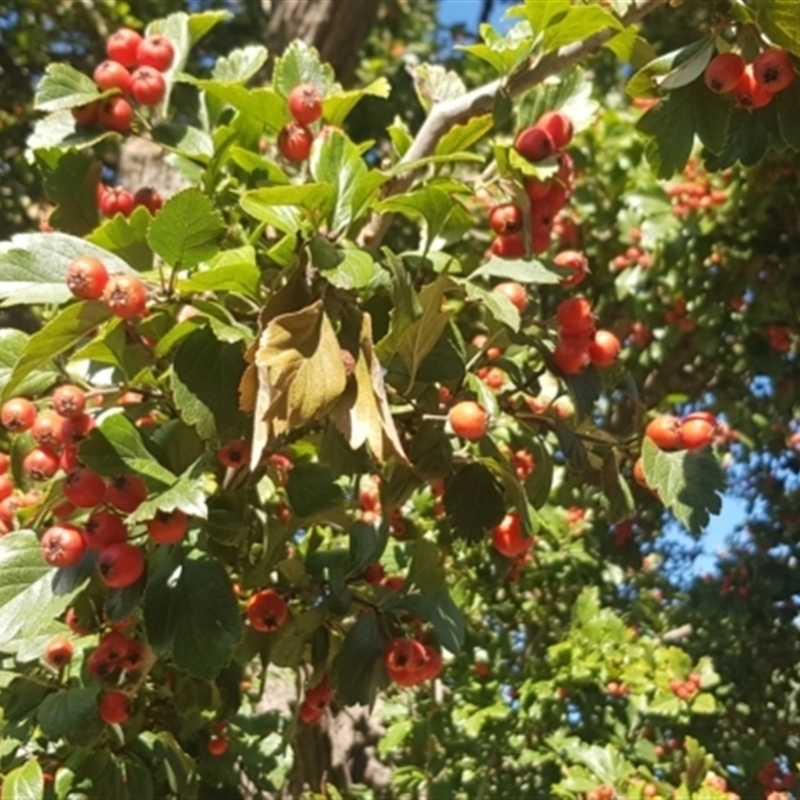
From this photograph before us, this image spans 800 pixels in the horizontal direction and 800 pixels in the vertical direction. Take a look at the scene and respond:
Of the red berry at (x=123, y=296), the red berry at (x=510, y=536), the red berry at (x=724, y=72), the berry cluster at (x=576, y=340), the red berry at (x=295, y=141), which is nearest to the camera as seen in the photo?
the red berry at (x=123, y=296)

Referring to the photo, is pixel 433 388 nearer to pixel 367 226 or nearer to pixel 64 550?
pixel 367 226

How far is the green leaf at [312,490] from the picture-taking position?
4.81 feet

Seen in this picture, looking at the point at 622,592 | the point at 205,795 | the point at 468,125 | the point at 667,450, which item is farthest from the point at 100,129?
the point at 622,592

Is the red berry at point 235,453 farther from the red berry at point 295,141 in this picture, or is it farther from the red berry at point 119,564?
the red berry at point 295,141

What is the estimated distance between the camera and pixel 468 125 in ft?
4.75

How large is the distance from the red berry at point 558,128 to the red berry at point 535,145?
0.02m

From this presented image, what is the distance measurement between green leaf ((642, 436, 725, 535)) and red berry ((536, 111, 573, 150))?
42 cm

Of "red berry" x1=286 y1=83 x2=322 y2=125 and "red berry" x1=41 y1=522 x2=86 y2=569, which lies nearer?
"red berry" x1=41 y1=522 x2=86 y2=569

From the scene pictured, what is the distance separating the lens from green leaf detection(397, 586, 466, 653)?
5.06ft

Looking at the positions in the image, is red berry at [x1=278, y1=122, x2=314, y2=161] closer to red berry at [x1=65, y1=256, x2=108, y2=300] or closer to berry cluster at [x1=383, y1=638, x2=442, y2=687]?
red berry at [x1=65, y1=256, x2=108, y2=300]

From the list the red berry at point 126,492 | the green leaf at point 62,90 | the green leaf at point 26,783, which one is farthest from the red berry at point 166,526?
the green leaf at point 62,90

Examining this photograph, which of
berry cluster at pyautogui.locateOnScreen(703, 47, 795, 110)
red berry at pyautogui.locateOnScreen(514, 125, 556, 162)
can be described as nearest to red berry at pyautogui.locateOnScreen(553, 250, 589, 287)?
red berry at pyautogui.locateOnScreen(514, 125, 556, 162)

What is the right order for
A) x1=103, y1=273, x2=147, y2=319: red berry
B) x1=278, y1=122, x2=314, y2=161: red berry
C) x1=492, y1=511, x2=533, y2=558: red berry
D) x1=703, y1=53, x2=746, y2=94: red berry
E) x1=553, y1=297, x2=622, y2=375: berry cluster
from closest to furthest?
x1=103, y1=273, x2=147, y2=319: red berry < x1=703, y1=53, x2=746, y2=94: red berry < x1=553, y1=297, x2=622, y2=375: berry cluster < x1=278, y1=122, x2=314, y2=161: red berry < x1=492, y1=511, x2=533, y2=558: red berry

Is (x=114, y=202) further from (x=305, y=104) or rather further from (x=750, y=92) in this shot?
(x=750, y=92)
